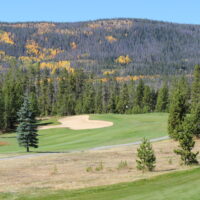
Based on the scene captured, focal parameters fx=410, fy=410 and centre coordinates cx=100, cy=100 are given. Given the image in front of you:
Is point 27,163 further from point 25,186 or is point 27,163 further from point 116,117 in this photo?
point 116,117

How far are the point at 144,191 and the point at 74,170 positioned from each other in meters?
11.7

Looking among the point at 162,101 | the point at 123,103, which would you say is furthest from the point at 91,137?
the point at 123,103

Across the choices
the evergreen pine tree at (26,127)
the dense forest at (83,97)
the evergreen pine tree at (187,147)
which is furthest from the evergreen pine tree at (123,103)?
the evergreen pine tree at (187,147)

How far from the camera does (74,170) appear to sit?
1148 inches

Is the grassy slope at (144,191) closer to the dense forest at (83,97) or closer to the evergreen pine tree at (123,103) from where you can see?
the dense forest at (83,97)

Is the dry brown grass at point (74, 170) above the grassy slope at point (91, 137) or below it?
above

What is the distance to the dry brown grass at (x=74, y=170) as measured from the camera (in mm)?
23844

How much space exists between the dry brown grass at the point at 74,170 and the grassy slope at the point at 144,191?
1.73 m

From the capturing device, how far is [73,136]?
60500mm

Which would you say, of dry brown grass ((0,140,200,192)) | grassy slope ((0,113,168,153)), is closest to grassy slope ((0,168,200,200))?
dry brown grass ((0,140,200,192))

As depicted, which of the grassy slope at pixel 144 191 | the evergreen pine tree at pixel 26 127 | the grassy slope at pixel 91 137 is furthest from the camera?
the grassy slope at pixel 91 137

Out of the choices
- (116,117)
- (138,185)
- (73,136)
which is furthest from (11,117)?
(138,185)

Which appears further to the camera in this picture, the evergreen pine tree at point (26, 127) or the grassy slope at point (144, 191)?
the evergreen pine tree at point (26, 127)

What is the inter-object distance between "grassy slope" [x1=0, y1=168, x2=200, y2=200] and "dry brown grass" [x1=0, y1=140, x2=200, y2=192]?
68.0 inches
